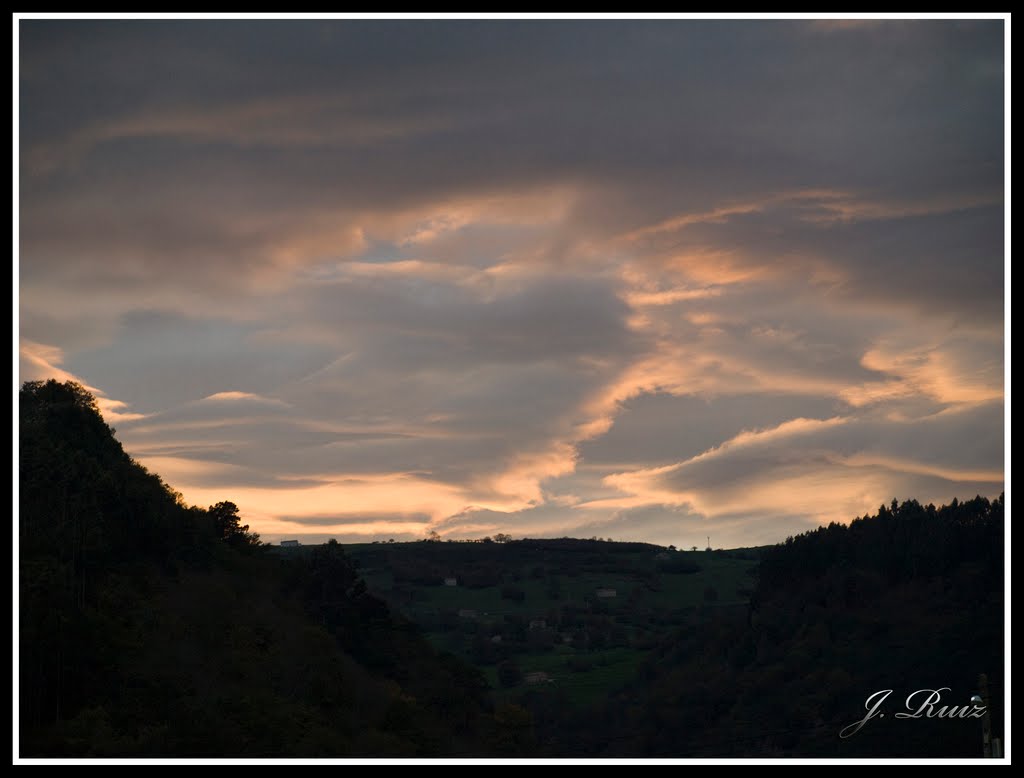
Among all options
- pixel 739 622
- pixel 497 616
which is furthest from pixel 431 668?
pixel 497 616

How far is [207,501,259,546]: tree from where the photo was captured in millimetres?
74062

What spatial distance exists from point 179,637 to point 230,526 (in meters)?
25.1

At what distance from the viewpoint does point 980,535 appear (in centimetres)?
13150

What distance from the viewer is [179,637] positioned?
5044cm

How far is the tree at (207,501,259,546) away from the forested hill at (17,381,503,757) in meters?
0.12

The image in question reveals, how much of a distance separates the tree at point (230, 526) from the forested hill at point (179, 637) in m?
0.12

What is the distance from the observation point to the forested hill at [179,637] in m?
40.5

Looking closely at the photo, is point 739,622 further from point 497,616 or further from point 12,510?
point 12,510

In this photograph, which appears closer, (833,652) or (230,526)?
(230,526)
